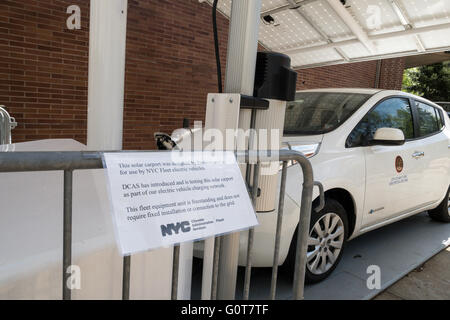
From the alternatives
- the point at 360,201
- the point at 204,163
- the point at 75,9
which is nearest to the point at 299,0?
the point at 360,201

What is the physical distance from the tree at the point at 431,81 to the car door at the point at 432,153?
854 inches

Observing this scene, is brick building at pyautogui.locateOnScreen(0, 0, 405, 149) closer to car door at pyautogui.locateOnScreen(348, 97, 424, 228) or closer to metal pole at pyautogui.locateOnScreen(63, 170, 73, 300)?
car door at pyautogui.locateOnScreen(348, 97, 424, 228)

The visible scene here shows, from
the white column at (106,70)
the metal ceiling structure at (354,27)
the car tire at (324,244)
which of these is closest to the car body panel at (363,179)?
the car tire at (324,244)

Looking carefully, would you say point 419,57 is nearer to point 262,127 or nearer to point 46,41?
point 46,41

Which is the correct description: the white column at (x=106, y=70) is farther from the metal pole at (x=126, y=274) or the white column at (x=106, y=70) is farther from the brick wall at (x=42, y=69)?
the brick wall at (x=42, y=69)

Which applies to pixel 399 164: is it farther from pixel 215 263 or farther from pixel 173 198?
pixel 173 198

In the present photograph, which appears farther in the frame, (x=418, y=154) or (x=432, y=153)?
(x=432, y=153)

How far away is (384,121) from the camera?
3.71 m

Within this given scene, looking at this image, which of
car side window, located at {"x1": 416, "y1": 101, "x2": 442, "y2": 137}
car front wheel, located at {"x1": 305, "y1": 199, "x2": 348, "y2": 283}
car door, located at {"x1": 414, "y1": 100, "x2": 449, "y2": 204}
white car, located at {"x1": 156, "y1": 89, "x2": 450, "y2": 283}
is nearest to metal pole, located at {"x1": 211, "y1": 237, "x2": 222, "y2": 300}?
white car, located at {"x1": 156, "y1": 89, "x2": 450, "y2": 283}

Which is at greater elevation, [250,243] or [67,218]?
[67,218]

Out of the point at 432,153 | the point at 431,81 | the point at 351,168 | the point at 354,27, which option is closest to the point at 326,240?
the point at 351,168

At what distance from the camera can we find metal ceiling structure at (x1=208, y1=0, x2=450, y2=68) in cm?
396

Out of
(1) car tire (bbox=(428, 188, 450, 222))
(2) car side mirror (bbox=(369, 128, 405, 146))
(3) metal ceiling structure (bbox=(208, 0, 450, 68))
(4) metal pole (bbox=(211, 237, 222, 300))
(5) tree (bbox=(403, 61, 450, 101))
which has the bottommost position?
(1) car tire (bbox=(428, 188, 450, 222))

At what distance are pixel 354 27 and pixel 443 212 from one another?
8.95ft
